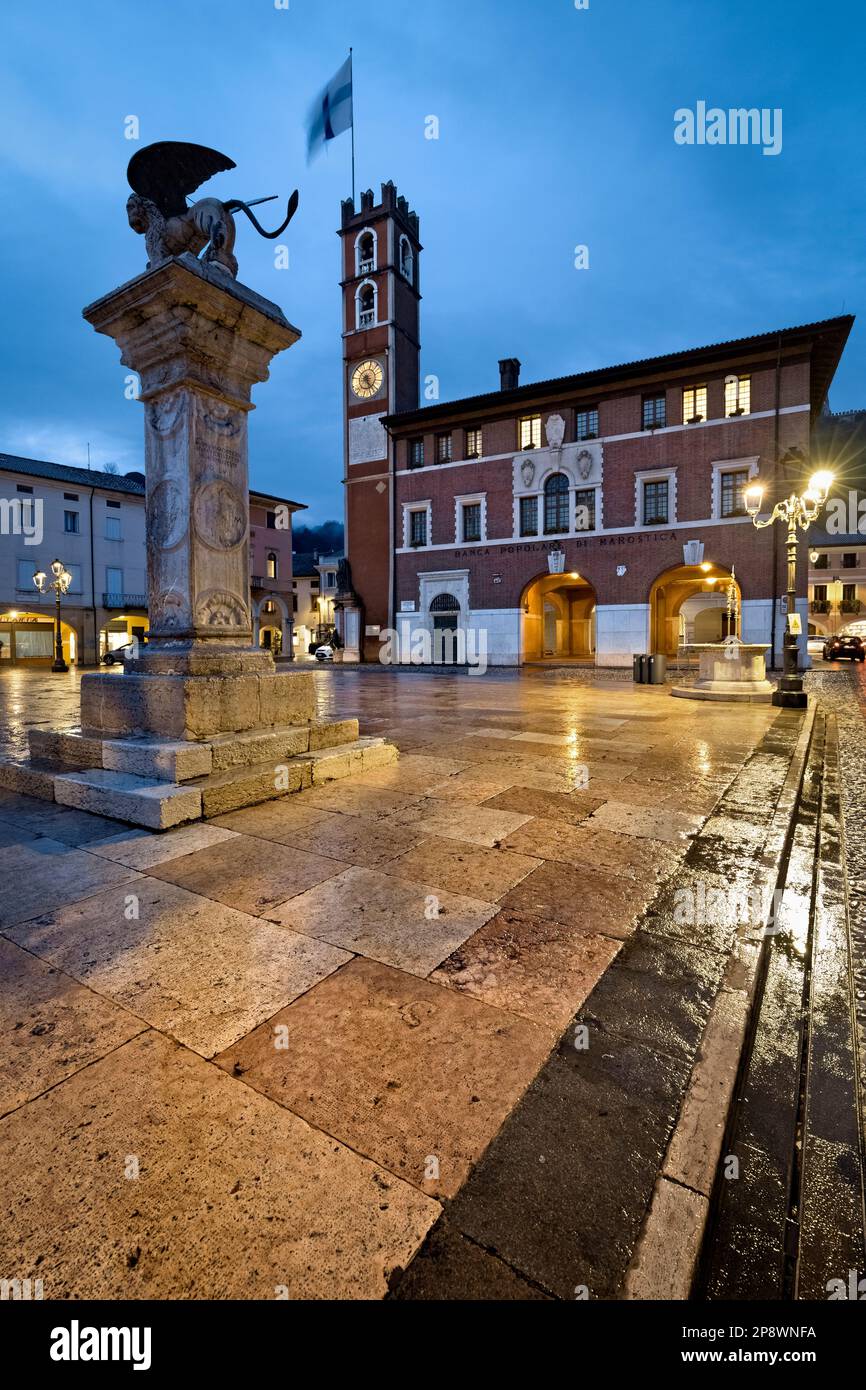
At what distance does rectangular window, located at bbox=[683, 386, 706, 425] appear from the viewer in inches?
933

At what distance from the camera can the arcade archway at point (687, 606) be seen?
26.6m

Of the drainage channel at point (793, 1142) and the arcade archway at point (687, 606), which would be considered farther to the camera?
the arcade archway at point (687, 606)

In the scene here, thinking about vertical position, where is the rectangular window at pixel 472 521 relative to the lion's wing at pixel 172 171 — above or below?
above

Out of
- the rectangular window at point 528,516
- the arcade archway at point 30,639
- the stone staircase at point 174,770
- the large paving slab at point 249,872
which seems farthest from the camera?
the arcade archway at point 30,639

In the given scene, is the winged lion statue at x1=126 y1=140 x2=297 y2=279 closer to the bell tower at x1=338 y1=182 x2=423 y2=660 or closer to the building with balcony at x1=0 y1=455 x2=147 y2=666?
the bell tower at x1=338 y1=182 x2=423 y2=660

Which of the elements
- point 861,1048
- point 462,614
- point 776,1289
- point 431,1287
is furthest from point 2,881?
point 462,614

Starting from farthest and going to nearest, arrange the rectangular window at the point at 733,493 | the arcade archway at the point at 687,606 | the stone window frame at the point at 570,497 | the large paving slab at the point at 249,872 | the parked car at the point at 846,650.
Result: the parked car at the point at 846,650, the arcade archway at the point at 687,606, the stone window frame at the point at 570,497, the rectangular window at the point at 733,493, the large paving slab at the point at 249,872

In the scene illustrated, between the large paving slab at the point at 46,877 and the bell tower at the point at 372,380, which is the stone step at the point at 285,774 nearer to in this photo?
the large paving slab at the point at 46,877

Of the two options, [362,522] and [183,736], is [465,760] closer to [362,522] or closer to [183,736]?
[183,736]

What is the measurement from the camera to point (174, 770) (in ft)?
15.0

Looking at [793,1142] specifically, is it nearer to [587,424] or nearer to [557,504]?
[557,504]

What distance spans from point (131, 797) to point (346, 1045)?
119 inches

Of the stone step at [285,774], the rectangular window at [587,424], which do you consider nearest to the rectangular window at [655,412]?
the rectangular window at [587,424]

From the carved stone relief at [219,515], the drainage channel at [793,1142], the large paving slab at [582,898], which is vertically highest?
the carved stone relief at [219,515]
